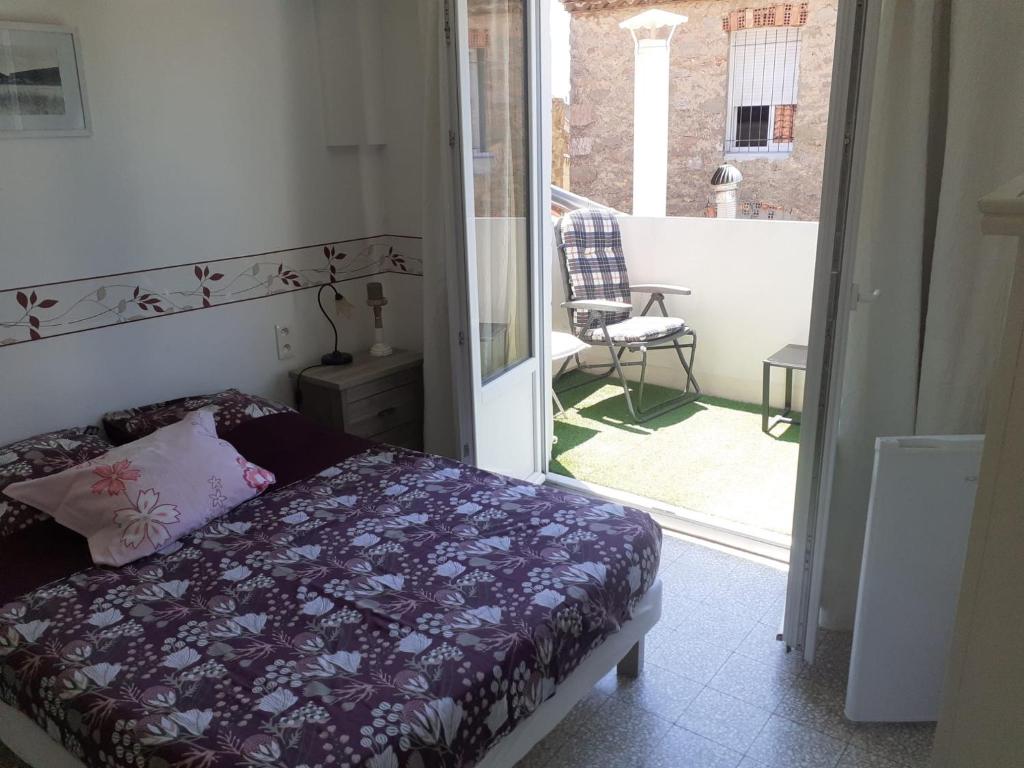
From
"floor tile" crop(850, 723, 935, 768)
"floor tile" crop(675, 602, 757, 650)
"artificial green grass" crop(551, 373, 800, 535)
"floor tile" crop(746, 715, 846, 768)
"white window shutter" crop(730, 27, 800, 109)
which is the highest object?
"white window shutter" crop(730, 27, 800, 109)

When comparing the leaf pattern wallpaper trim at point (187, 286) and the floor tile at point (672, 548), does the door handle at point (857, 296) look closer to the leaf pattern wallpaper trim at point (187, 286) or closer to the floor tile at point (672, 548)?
the floor tile at point (672, 548)

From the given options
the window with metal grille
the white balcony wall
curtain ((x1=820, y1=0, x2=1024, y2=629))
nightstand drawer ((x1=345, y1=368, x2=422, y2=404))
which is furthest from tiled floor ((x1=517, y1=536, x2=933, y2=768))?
the window with metal grille

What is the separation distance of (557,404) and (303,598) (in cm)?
285

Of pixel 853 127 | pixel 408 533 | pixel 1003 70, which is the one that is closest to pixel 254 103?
pixel 408 533

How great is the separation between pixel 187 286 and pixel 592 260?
244 centimetres

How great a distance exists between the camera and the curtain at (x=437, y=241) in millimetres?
2887

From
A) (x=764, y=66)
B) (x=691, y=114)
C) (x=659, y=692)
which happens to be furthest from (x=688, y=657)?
(x=764, y=66)

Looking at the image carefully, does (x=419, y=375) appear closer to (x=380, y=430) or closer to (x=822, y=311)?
(x=380, y=430)

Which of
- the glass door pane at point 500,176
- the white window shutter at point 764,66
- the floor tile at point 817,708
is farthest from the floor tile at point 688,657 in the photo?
the white window shutter at point 764,66

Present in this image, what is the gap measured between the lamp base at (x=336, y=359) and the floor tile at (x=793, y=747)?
6.77ft

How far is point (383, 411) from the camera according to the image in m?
3.36

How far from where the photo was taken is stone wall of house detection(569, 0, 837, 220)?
6473mm

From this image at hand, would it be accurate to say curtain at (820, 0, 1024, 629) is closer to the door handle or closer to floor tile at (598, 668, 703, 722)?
the door handle

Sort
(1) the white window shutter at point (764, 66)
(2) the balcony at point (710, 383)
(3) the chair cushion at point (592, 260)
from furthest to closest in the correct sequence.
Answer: (1) the white window shutter at point (764, 66) → (3) the chair cushion at point (592, 260) → (2) the balcony at point (710, 383)
